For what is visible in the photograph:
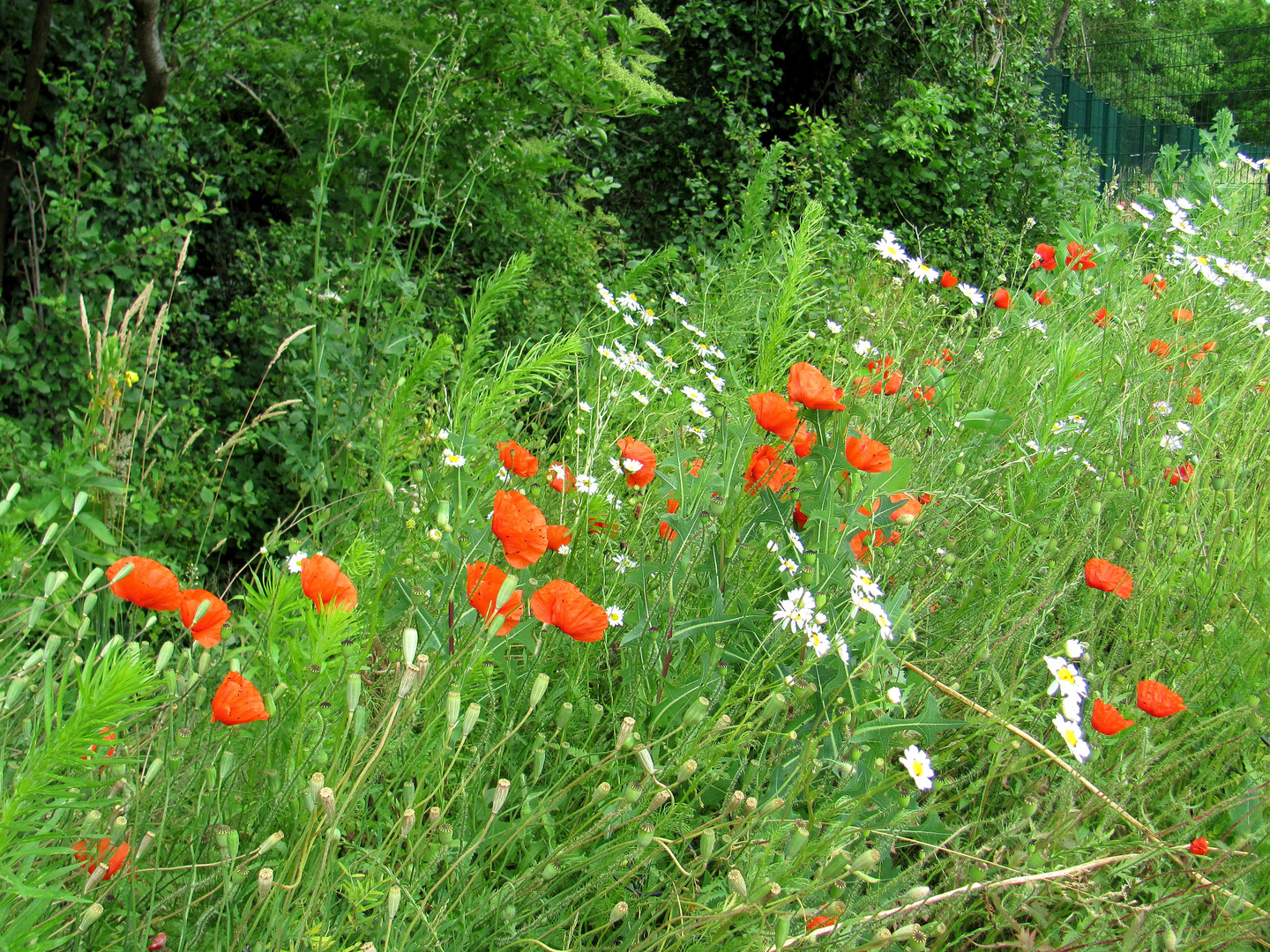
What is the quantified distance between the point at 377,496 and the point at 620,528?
543 mm

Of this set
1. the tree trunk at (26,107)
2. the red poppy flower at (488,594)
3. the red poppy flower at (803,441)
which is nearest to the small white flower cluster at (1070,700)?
the red poppy flower at (803,441)

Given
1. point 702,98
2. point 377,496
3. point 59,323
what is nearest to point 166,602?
point 377,496

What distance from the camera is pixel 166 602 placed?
1083 millimetres

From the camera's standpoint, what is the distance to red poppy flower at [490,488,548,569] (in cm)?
113

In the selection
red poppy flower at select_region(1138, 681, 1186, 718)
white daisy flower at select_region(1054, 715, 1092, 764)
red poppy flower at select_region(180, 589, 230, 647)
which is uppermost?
red poppy flower at select_region(180, 589, 230, 647)

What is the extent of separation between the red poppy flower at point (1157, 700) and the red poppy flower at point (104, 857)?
1308mm

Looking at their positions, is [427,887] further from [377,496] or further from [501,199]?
[501,199]

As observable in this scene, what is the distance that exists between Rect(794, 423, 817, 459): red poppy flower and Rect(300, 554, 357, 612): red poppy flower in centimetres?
75

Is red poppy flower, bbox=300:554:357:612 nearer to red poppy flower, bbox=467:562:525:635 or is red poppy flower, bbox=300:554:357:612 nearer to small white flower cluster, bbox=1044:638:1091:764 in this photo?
red poppy flower, bbox=467:562:525:635

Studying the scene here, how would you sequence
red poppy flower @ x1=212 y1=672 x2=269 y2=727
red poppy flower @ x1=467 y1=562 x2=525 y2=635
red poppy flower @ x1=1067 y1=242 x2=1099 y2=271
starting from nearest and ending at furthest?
red poppy flower @ x1=212 y1=672 x2=269 y2=727 → red poppy flower @ x1=467 y1=562 x2=525 y2=635 → red poppy flower @ x1=1067 y1=242 x2=1099 y2=271

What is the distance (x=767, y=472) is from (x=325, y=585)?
73cm

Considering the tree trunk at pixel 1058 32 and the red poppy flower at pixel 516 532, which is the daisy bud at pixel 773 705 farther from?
the tree trunk at pixel 1058 32

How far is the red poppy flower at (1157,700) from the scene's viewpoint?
1.36m

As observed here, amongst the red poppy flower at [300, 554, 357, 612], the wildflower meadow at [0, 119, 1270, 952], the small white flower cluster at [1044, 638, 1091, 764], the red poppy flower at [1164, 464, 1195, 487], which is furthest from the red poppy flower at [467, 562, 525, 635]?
the red poppy flower at [1164, 464, 1195, 487]
